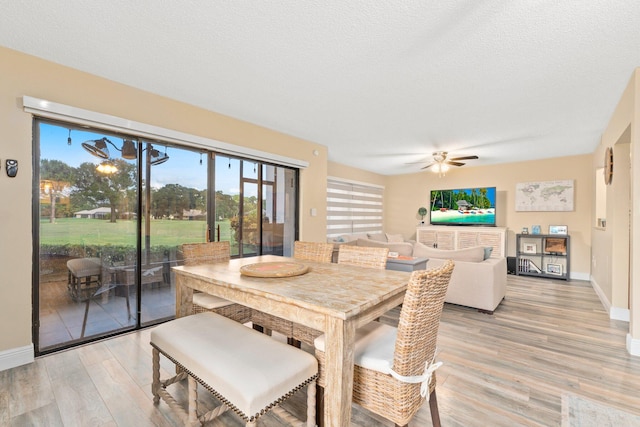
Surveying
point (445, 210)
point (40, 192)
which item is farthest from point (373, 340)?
point (445, 210)

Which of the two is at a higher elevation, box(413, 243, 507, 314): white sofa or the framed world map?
the framed world map

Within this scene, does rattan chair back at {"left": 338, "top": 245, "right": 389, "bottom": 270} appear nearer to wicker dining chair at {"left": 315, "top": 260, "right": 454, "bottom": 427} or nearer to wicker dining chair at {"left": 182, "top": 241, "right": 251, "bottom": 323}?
wicker dining chair at {"left": 315, "top": 260, "right": 454, "bottom": 427}

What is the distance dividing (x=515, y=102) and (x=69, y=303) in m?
4.89

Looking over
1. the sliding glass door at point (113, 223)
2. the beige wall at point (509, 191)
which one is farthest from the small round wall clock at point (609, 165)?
the sliding glass door at point (113, 223)

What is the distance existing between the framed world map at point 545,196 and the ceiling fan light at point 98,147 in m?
7.30

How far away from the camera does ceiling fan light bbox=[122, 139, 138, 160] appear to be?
292 cm

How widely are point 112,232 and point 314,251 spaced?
6.70ft

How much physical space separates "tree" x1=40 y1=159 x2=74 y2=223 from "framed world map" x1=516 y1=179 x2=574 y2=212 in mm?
→ 7567

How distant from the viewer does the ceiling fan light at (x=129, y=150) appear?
2916mm

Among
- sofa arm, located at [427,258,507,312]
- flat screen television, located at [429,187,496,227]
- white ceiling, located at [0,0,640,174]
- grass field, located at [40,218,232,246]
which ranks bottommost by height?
sofa arm, located at [427,258,507,312]

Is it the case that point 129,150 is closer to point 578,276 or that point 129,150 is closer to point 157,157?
point 157,157

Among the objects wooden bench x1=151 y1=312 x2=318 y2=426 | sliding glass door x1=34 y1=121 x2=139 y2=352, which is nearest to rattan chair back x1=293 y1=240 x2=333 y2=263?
wooden bench x1=151 y1=312 x2=318 y2=426

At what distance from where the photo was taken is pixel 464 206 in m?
6.74

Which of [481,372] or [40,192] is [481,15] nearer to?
[481,372]
